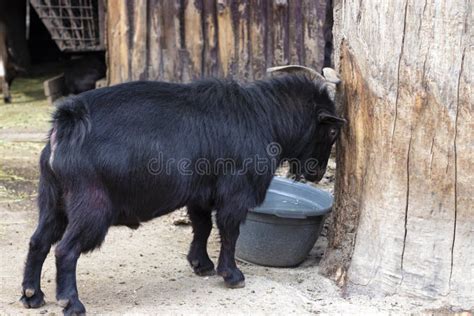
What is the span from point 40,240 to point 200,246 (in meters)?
1.13

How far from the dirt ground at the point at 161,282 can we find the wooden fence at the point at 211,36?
1.97 metres

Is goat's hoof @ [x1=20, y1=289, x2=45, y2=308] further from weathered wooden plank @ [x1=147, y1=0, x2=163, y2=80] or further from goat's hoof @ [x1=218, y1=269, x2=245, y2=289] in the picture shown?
weathered wooden plank @ [x1=147, y1=0, x2=163, y2=80]

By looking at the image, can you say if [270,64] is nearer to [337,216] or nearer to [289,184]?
[289,184]

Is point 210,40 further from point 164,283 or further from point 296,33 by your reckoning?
point 164,283

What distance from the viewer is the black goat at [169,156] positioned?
4262 mm

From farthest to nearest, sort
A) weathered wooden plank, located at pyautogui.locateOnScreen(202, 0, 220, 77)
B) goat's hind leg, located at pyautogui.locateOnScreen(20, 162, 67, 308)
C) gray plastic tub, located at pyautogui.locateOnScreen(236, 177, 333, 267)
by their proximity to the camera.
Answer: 1. weathered wooden plank, located at pyautogui.locateOnScreen(202, 0, 220, 77)
2. gray plastic tub, located at pyautogui.locateOnScreen(236, 177, 333, 267)
3. goat's hind leg, located at pyautogui.locateOnScreen(20, 162, 67, 308)

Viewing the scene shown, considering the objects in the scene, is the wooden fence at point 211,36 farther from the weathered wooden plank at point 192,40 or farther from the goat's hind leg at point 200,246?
the goat's hind leg at point 200,246

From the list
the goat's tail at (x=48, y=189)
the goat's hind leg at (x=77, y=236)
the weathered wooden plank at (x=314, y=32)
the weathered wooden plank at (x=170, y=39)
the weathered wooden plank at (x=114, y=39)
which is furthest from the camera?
the weathered wooden plank at (x=114, y=39)

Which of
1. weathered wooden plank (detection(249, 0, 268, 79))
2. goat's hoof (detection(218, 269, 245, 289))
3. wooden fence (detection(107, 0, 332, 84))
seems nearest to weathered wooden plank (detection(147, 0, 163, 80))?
wooden fence (detection(107, 0, 332, 84))

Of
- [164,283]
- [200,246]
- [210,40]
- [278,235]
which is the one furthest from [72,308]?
[210,40]

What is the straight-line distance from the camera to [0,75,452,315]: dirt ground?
4559mm

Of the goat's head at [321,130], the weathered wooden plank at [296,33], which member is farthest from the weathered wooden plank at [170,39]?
the goat's head at [321,130]

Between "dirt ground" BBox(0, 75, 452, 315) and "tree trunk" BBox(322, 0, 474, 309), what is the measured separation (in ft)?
0.73

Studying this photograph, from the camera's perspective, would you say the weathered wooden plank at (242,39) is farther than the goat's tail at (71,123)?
Yes
